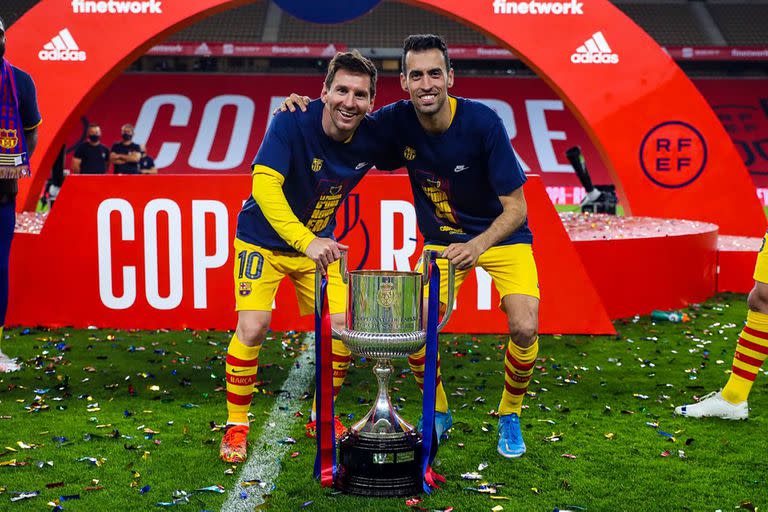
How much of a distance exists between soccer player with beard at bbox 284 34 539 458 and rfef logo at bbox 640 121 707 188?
649cm

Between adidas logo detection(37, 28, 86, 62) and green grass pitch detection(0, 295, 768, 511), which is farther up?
adidas logo detection(37, 28, 86, 62)

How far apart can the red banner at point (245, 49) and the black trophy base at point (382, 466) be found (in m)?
18.9

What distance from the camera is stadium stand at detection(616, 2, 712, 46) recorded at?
78.7 ft

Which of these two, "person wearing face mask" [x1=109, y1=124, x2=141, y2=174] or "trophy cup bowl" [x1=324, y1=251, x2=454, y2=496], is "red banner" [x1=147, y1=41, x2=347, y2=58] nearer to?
"person wearing face mask" [x1=109, y1=124, x2=141, y2=174]

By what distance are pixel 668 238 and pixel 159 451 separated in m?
4.71

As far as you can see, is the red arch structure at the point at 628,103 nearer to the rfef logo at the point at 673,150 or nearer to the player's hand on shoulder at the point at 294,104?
the rfef logo at the point at 673,150

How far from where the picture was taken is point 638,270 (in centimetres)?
656

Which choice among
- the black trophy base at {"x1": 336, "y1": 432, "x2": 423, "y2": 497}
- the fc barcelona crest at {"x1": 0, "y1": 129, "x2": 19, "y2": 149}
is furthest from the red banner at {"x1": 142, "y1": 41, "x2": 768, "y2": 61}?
the black trophy base at {"x1": 336, "y1": 432, "x2": 423, "y2": 497}

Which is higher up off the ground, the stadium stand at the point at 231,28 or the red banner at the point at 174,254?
the stadium stand at the point at 231,28

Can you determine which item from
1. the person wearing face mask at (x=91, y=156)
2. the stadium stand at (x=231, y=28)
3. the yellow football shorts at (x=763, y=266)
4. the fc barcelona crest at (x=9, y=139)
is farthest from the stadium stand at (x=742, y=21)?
the fc barcelona crest at (x=9, y=139)

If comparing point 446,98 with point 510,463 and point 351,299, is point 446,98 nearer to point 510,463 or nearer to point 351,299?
point 351,299

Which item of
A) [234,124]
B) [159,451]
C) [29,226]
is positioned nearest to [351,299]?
[159,451]

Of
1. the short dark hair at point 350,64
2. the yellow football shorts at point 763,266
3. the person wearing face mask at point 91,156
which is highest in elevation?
the short dark hair at point 350,64

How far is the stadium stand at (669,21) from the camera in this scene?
2400cm
